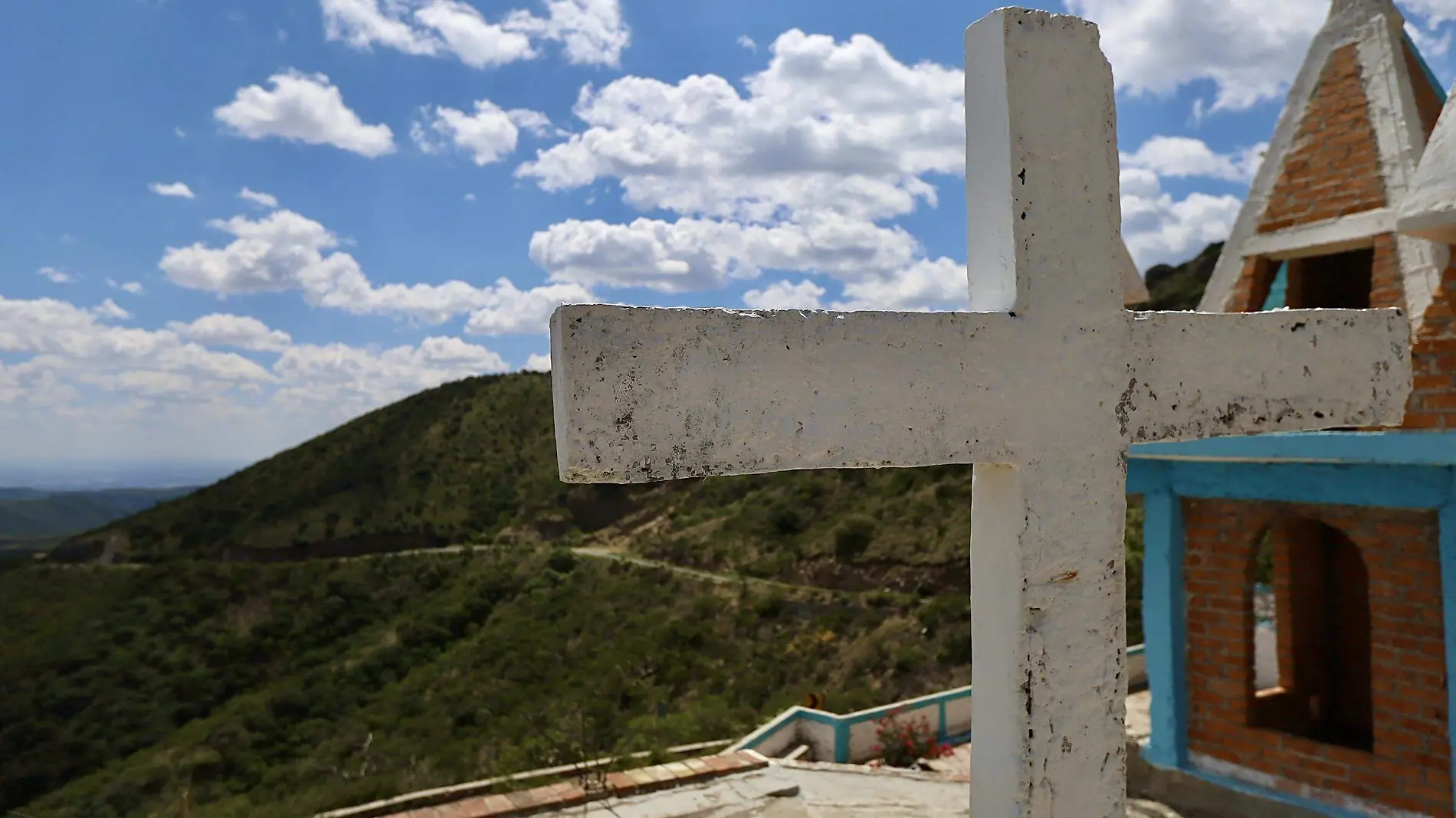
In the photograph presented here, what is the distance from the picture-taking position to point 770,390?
1.66m

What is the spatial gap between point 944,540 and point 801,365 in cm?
2477

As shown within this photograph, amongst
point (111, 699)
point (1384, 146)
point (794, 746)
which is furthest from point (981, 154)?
point (111, 699)

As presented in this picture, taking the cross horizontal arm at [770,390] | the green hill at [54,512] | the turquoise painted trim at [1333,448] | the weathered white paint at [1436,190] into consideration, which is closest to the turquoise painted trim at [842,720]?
the turquoise painted trim at [1333,448]

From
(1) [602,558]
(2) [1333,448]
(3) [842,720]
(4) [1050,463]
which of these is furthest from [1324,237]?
(1) [602,558]

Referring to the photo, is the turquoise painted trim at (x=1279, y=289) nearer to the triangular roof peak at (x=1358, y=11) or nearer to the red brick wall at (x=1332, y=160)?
the red brick wall at (x=1332, y=160)

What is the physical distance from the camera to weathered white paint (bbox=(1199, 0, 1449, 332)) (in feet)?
14.7

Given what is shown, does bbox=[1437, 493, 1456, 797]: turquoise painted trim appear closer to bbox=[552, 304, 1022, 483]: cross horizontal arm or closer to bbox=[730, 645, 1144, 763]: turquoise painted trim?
bbox=[552, 304, 1022, 483]: cross horizontal arm

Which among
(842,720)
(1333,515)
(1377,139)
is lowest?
(842,720)

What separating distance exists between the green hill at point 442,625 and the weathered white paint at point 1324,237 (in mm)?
6812

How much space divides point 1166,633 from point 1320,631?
4.45 feet

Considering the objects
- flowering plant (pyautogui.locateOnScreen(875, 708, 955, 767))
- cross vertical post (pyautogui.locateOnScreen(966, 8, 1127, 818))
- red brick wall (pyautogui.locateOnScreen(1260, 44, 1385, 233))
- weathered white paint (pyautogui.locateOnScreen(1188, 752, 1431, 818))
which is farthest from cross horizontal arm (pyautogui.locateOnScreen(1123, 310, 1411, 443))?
flowering plant (pyautogui.locateOnScreen(875, 708, 955, 767))

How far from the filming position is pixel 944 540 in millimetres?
25516

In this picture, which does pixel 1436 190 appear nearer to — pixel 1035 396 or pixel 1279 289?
pixel 1279 289

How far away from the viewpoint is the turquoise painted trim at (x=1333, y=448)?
161 inches
